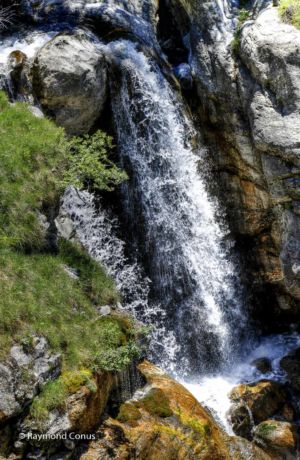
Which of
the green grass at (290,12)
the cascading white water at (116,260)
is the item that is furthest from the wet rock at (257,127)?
the cascading white water at (116,260)

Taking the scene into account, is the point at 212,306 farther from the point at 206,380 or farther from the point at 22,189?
the point at 22,189

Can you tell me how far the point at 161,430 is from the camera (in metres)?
7.63

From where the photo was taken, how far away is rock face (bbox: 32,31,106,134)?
427 inches

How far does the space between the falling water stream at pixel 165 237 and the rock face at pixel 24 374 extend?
4602mm

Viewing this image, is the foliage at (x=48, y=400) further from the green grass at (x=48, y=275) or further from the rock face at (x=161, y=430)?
the rock face at (x=161, y=430)

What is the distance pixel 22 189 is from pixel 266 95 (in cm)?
672

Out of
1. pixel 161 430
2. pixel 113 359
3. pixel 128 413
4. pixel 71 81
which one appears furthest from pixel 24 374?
pixel 71 81

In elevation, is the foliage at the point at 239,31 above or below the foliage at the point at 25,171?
above

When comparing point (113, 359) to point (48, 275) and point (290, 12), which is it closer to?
point (48, 275)

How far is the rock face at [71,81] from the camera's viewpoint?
10.8m

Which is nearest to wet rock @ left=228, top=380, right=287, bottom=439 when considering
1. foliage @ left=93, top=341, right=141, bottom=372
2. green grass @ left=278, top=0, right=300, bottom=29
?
foliage @ left=93, top=341, right=141, bottom=372

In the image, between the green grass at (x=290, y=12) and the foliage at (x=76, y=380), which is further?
the green grass at (x=290, y=12)

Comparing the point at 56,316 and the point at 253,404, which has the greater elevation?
the point at 56,316

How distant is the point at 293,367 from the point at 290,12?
30.8 ft
